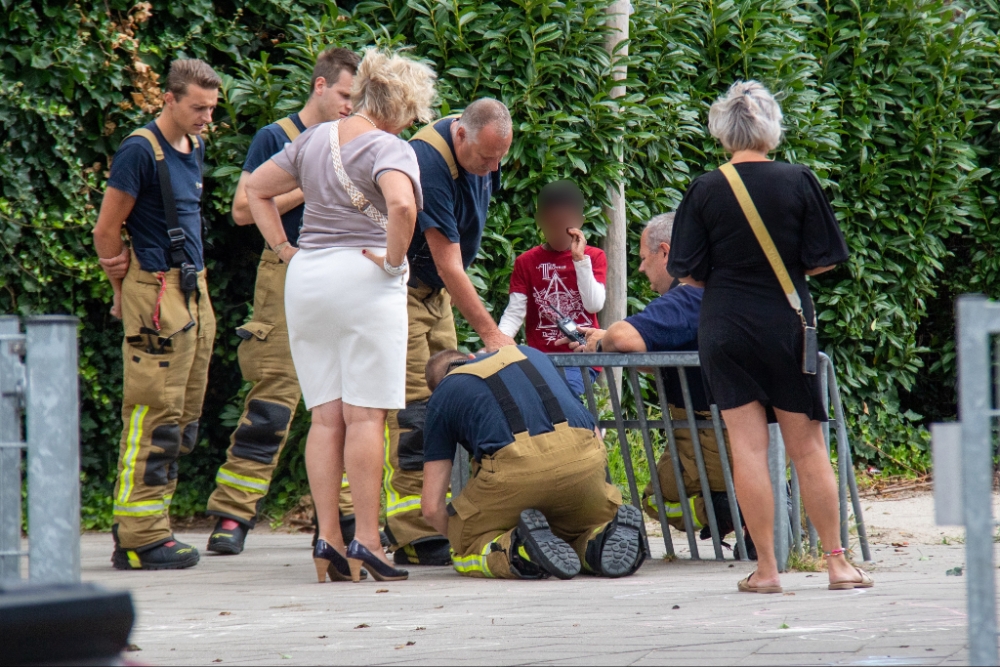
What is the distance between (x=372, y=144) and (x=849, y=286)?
4.75 meters

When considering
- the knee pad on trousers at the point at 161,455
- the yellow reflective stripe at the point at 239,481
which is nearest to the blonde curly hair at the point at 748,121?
the knee pad on trousers at the point at 161,455

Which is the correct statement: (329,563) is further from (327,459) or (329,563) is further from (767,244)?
(767,244)

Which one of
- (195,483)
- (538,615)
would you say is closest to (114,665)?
(538,615)

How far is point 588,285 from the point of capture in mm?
6102

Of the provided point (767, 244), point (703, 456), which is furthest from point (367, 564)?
point (767, 244)

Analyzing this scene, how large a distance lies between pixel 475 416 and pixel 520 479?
1.01 feet

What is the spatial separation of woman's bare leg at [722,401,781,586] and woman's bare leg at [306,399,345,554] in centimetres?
147

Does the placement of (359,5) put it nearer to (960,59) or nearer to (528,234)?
(528,234)

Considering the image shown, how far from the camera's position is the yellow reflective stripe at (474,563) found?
487 cm

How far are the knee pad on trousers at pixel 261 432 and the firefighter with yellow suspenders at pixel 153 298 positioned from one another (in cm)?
45

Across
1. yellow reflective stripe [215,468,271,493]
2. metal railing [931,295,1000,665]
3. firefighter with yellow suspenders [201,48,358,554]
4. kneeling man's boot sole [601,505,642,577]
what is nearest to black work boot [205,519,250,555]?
firefighter with yellow suspenders [201,48,358,554]

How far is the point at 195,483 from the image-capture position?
6.98 meters

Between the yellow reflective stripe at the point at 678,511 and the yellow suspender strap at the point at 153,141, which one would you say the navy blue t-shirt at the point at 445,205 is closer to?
the yellow suspender strap at the point at 153,141

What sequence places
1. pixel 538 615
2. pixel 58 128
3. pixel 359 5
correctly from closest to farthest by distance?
pixel 538 615 → pixel 58 128 → pixel 359 5
